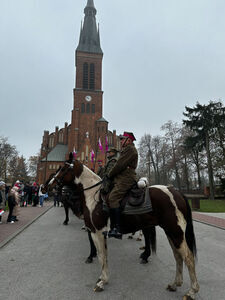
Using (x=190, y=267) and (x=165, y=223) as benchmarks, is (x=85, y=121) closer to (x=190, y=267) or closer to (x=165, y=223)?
(x=165, y=223)

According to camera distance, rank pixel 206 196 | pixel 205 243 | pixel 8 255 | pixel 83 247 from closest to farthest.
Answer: pixel 8 255
pixel 83 247
pixel 205 243
pixel 206 196

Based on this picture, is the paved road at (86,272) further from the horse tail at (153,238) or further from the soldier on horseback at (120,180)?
the soldier on horseback at (120,180)

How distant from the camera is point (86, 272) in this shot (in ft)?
12.1

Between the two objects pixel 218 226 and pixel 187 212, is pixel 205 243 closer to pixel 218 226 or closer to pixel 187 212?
pixel 218 226

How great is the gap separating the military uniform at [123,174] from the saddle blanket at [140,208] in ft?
0.66

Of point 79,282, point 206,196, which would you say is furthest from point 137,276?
point 206,196

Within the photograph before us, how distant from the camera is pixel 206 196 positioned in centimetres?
2503

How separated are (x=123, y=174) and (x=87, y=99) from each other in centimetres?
4418

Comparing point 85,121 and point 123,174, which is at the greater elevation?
point 85,121

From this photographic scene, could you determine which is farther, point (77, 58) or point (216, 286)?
point (77, 58)

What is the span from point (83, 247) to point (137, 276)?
7.91 feet

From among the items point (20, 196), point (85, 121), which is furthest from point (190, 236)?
point (85, 121)

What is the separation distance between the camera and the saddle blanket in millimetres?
3029

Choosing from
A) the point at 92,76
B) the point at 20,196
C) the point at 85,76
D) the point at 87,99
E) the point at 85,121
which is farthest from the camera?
the point at 92,76
